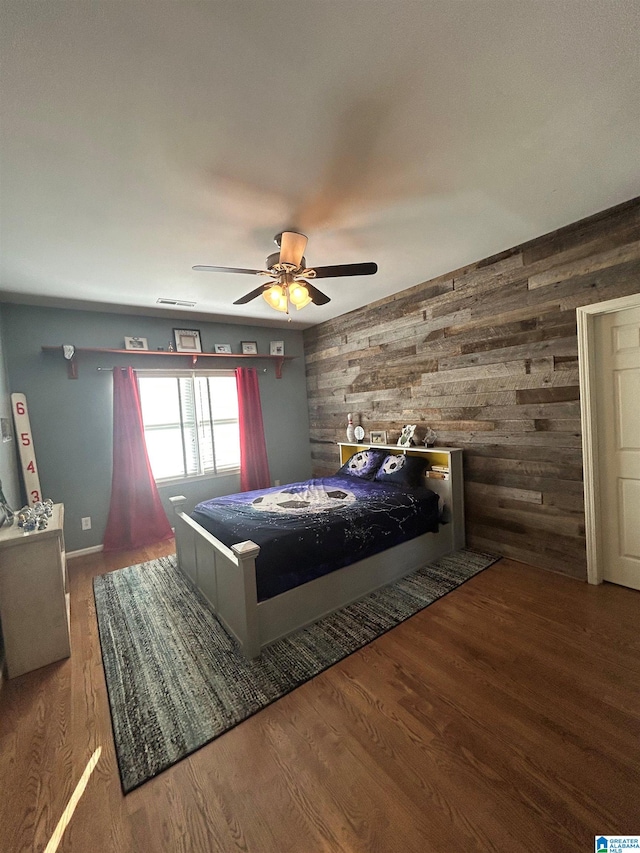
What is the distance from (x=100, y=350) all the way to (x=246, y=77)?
3080mm

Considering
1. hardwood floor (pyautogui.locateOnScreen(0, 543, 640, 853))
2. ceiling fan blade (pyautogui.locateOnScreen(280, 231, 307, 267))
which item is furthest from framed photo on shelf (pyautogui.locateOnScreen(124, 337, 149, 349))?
hardwood floor (pyautogui.locateOnScreen(0, 543, 640, 853))

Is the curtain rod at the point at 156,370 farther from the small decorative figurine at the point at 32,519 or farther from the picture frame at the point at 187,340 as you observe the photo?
the small decorative figurine at the point at 32,519

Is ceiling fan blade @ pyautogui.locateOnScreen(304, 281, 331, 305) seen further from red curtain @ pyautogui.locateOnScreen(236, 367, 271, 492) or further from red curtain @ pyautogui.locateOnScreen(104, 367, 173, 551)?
red curtain @ pyautogui.locateOnScreen(104, 367, 173, 551)

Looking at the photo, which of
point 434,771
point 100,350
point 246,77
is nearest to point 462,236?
point 246,77

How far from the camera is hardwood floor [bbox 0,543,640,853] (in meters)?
1.16

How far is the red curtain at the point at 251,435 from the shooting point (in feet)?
14.9

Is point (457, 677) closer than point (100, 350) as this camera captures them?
Yes

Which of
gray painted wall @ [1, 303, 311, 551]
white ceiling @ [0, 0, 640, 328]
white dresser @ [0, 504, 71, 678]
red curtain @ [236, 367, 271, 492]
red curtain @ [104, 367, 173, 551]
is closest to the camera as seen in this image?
white ceiling @ [0, 0, 640, 328]

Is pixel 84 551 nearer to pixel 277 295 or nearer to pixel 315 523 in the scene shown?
pixel 315 523

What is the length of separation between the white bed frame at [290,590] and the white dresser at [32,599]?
2.77 ft

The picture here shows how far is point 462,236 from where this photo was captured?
8.29ft

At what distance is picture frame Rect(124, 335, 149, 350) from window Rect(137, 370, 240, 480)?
0.29 metres

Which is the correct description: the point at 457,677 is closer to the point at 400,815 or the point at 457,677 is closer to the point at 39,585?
the point at 400,815

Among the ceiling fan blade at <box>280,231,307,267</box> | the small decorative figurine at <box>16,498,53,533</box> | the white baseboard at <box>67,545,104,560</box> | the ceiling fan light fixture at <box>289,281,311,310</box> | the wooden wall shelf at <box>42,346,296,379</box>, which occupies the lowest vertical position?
the white baseboard at <box>67,545,104,560</box>
